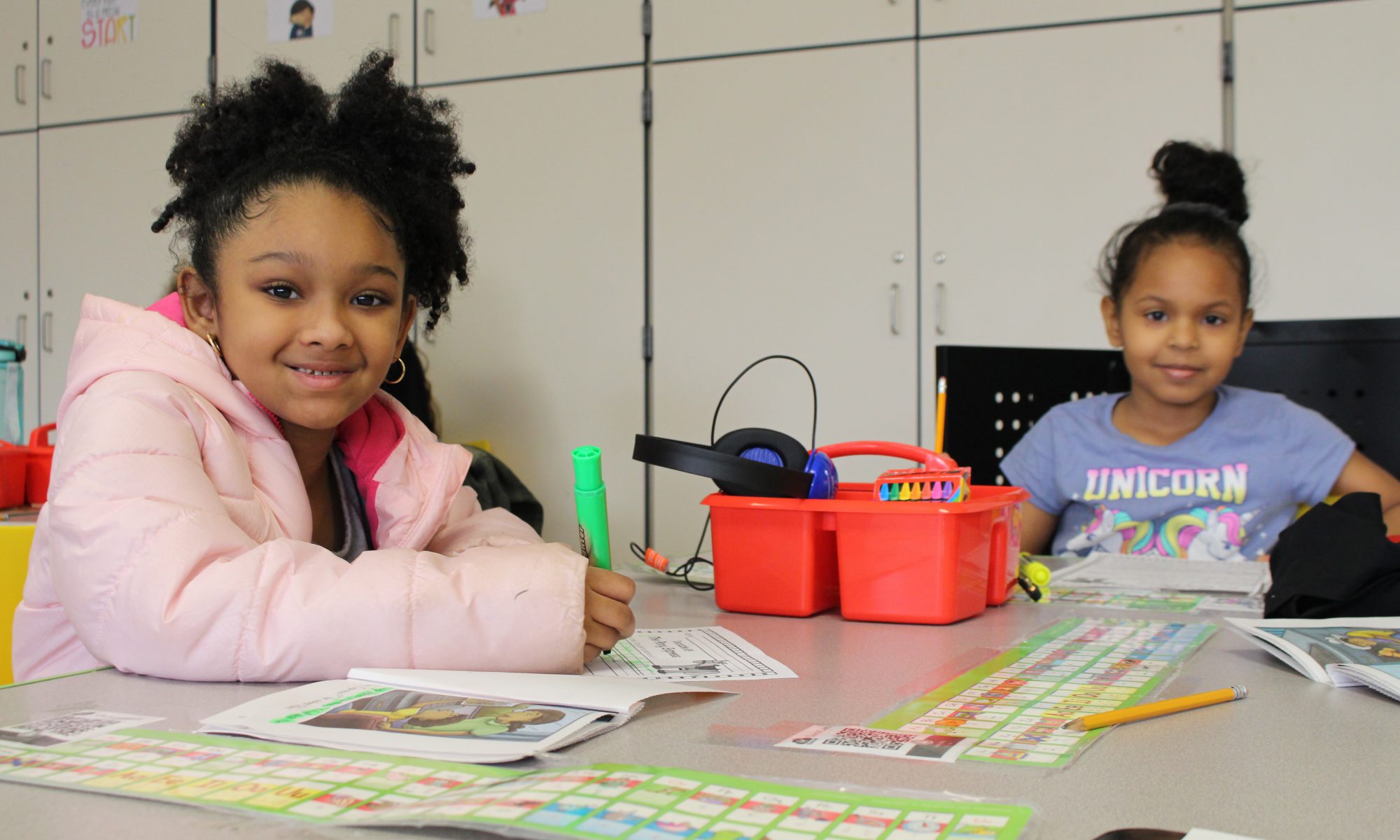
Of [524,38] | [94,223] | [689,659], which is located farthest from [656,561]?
[94,223]

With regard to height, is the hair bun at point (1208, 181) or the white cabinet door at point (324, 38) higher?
the white cabinet door at point (324, 38)

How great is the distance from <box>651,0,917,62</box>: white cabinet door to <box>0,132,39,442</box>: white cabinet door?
74.9 inches

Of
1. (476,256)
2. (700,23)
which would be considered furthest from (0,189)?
(700,23)

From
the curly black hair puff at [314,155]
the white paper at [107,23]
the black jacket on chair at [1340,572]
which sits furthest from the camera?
the white paper at [107,23]

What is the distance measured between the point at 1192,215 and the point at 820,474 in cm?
100

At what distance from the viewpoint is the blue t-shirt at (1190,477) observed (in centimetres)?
157

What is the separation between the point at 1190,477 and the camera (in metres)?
1.61

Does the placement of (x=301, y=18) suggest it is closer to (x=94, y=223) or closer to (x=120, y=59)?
(x=120, y=59)

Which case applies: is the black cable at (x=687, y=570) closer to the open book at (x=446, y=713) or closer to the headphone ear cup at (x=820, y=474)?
the headphone ear cup at (x=820, y=474)

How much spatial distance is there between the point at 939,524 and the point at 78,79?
321 cm

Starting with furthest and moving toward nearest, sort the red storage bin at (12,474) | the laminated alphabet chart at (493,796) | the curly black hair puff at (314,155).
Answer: the red storage bin at (12,474) → the curly black hair puff at (314,155) → the laminated alphabet chart at (493,796)

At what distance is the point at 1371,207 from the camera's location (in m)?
2.34

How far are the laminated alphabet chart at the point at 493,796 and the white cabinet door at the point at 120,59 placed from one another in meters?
2.99

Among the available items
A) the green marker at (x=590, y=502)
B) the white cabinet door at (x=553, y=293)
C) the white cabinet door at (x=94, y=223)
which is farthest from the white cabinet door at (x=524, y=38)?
the green marker at (x=590, y=502)
